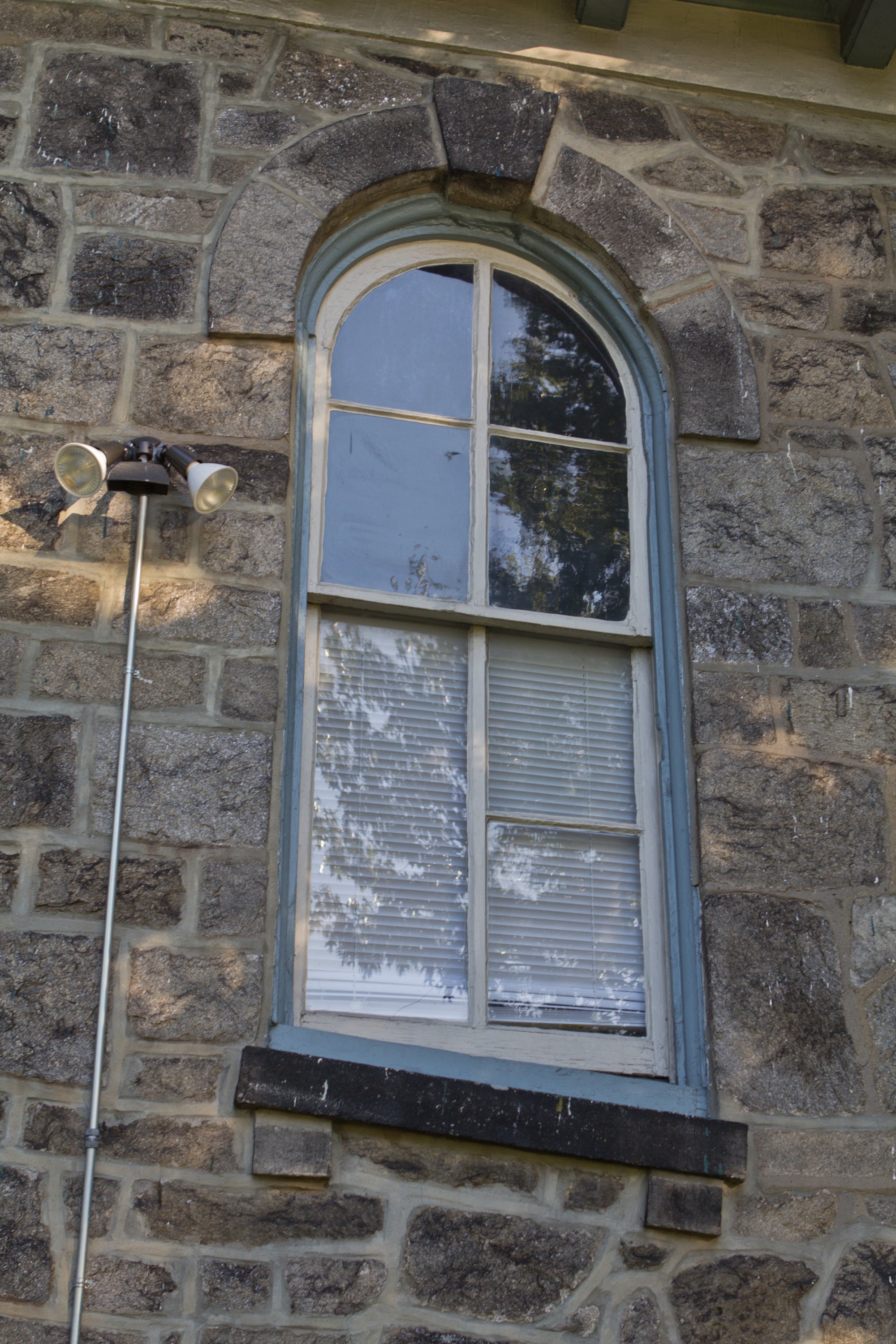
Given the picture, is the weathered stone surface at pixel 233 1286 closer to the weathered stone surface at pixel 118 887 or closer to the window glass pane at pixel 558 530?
the weathered stone surface at pixel 118 887

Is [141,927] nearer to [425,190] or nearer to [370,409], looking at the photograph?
[370,409]

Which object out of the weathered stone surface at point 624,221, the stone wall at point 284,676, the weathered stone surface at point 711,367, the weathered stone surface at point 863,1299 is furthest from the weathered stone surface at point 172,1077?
the weathered stone surface at point 624,221

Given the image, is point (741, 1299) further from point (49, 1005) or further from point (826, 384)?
point (826, 384)

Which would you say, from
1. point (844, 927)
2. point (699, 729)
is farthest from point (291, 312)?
point (844, 927)

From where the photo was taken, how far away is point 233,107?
4.42 meters

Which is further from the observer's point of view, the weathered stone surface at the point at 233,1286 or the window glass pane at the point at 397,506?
the window glass pane at the point at 397,506

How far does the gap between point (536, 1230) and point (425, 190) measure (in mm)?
2975

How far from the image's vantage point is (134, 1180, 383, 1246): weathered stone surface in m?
3.13

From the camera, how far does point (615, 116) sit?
15.4ft

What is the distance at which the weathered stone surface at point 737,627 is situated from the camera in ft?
13.1

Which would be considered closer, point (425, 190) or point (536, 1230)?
point (536, 1230)

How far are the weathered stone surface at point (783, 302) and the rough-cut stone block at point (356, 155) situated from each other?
3.29 feet

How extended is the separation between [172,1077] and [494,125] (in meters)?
2.95

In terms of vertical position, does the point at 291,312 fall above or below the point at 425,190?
below
